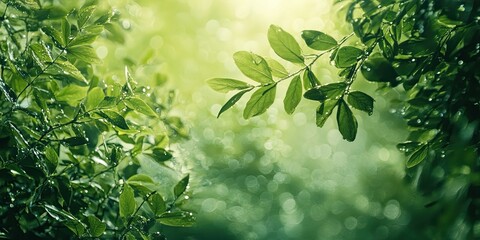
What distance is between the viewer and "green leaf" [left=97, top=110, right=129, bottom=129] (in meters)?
1.12

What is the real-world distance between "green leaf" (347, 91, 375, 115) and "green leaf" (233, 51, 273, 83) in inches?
8.2

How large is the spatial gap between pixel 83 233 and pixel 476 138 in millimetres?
978

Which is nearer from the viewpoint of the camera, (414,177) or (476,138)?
(476,138)

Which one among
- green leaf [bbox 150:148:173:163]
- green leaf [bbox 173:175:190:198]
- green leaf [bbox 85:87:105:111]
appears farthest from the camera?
green leaf [bbox 150:148:173:163]

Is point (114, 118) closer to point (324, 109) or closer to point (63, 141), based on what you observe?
point (63, 141)

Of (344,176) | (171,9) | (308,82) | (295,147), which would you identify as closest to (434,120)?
(308,82)

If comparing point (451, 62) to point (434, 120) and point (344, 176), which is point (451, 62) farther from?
point (344, 176)

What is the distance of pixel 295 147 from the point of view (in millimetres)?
6340

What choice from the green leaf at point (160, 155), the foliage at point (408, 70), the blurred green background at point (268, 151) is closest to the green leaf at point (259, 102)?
the foliage at point (408, 70)

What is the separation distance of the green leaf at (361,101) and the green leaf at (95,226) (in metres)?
0.67

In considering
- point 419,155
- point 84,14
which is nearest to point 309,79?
point 419,155

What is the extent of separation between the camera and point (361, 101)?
1100mm

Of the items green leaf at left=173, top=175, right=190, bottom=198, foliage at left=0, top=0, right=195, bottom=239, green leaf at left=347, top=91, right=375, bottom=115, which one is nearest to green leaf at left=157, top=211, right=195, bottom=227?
foliage at left=0, top=0, right=195, bottom=239

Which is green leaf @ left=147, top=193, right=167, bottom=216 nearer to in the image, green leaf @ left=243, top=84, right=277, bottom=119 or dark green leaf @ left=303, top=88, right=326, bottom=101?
green leaf @ left=243, top=84, right=277, bottom=119
